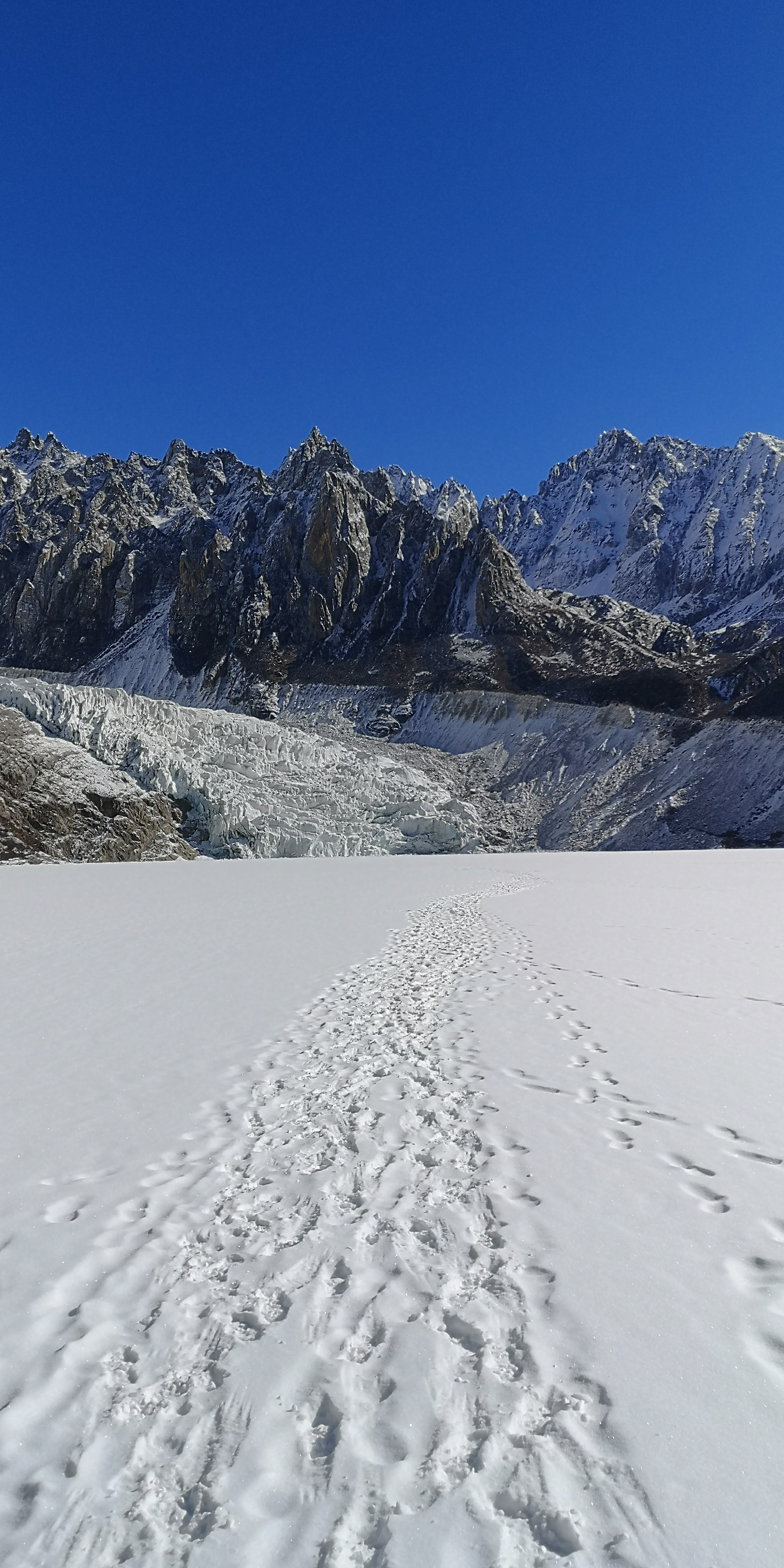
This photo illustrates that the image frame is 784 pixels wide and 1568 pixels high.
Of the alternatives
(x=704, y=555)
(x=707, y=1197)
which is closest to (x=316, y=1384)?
(x=707, y=1197)

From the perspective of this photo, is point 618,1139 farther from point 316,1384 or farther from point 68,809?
point 68,809

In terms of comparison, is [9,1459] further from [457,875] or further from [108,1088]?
[457,875]

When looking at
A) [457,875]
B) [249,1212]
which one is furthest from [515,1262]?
[457,875]

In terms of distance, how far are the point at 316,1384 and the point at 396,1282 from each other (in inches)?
26.9

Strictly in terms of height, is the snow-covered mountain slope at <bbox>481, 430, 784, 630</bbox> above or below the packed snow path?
above

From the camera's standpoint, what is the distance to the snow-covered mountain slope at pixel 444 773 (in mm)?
45406

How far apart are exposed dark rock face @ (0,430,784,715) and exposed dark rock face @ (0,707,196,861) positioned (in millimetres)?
48998

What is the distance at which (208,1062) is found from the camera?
6641 millimetres

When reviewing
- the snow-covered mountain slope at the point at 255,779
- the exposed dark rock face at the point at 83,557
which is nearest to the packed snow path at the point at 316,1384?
the snow-covered mountain slope at the point at 255,779

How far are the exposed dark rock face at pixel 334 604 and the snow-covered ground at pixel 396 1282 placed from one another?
67.4 m

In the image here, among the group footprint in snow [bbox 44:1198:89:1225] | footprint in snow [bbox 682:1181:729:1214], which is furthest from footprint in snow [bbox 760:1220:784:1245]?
footprint in snow [bbox 44:1198:89:1225]

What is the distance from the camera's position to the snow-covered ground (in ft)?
7.43

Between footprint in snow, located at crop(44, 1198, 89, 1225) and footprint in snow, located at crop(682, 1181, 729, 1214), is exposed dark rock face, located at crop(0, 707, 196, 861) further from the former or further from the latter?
footprint in snow, located at crop(682, 1181, 729, 1214)

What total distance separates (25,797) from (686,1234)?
40006mm
